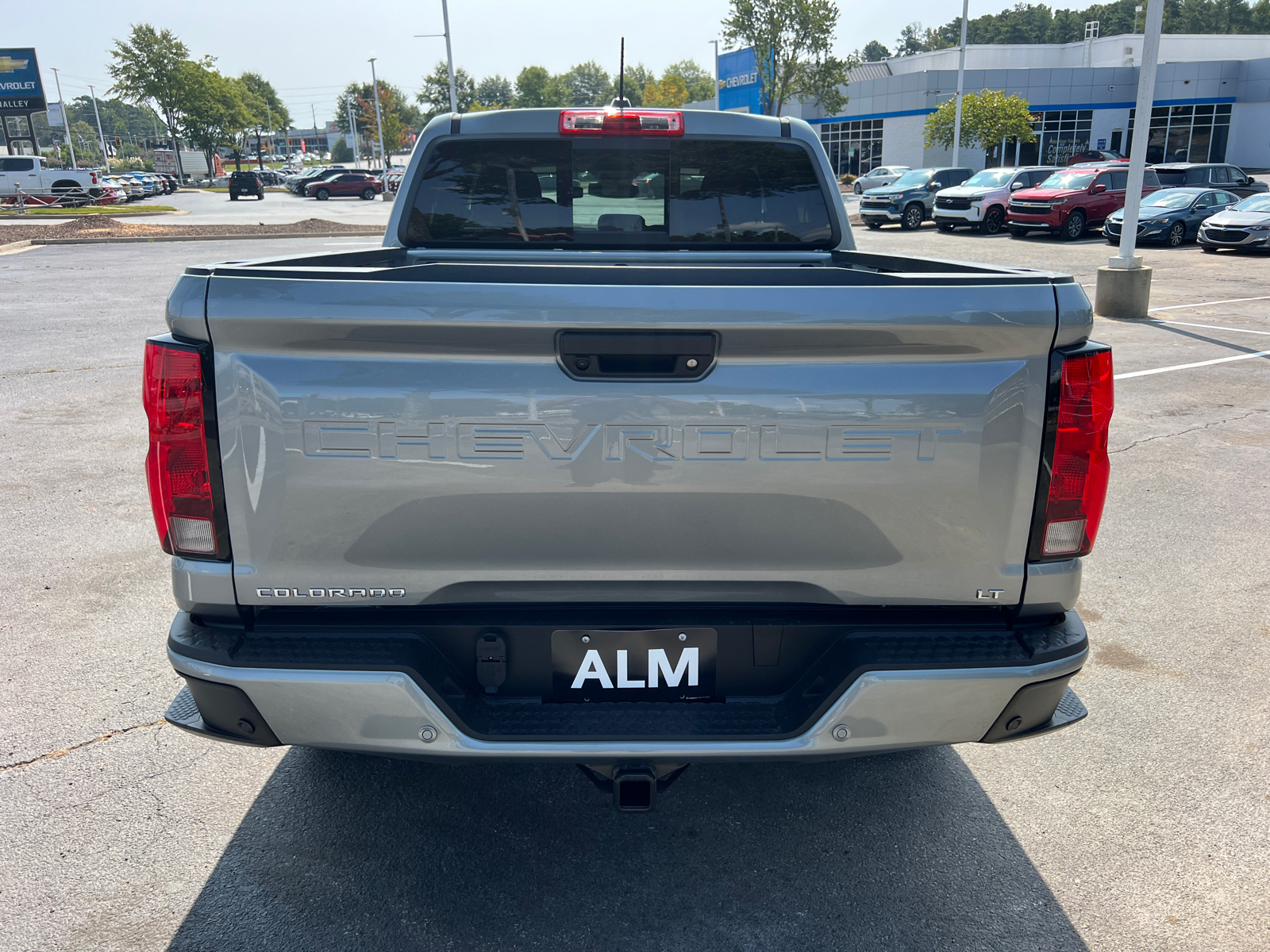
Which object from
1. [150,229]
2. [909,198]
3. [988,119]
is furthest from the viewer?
[988,119]

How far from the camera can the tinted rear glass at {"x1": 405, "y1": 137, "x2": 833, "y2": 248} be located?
4074 mm

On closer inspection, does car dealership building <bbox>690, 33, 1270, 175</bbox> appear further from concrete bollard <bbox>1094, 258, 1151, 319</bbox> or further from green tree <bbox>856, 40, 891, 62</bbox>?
green tree <bbox>856, 40, 891, 62</bbox>

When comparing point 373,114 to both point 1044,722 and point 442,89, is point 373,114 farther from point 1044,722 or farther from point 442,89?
point 1044,722

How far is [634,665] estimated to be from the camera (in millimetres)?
2293

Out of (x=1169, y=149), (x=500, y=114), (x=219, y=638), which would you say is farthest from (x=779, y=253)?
(x=1169, y=149)

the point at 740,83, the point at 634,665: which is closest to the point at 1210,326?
the point at 634,665

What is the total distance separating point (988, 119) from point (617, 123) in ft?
154

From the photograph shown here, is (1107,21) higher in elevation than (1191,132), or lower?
higher

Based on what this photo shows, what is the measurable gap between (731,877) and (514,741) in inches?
38.2

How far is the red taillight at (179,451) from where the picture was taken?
2.11 m

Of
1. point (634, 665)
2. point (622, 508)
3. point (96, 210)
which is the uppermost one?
point (622, 508)

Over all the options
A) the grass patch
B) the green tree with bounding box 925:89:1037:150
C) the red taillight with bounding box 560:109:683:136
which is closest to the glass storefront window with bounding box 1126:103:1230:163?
the green tree with bounding box 925:89:1037:150

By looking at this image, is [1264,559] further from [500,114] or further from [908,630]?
[500,114]

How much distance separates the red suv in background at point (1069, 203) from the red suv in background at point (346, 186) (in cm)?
4044
